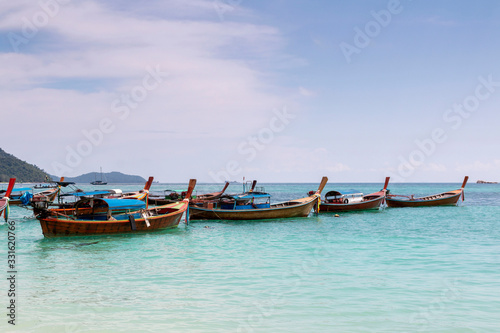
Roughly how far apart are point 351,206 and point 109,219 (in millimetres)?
29566

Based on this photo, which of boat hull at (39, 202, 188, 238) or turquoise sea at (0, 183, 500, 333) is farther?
boat hull at (39, 202, 188, 238)

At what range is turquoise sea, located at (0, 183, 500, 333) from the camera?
1013cm

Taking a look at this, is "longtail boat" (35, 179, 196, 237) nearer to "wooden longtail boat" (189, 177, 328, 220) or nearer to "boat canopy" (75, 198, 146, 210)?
"boat canopy" (75, 198, 146, 210)

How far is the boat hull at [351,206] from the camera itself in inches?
1807

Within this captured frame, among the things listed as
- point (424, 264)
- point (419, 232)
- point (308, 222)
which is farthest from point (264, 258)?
point (308, 222)

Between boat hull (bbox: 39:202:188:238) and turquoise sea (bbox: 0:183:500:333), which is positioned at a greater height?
boat hull (bbox: 39:202:188:238)

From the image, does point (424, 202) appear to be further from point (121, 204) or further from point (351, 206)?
point (121, 204)

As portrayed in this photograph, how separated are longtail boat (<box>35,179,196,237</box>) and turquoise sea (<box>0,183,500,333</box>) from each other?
2.83 feet

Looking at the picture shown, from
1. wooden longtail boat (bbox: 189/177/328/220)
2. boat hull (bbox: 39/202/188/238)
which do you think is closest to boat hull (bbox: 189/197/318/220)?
wooden longtail boat (bbox: 189/177/328/220)

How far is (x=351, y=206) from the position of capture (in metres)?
47.4

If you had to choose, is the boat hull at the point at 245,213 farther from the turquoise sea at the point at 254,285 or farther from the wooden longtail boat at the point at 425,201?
the wooden longtail boat at the point at 425,201

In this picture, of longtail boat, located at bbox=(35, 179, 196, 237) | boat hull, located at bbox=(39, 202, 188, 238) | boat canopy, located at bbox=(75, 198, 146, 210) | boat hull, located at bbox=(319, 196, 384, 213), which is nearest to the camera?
boat hull, located at bbox=(39, 202, 188, 238)

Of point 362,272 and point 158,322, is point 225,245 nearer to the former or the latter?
point 362,272

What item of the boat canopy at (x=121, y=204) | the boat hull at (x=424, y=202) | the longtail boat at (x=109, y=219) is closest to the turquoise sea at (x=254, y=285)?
the longtail boat at (x=109, y=219)
